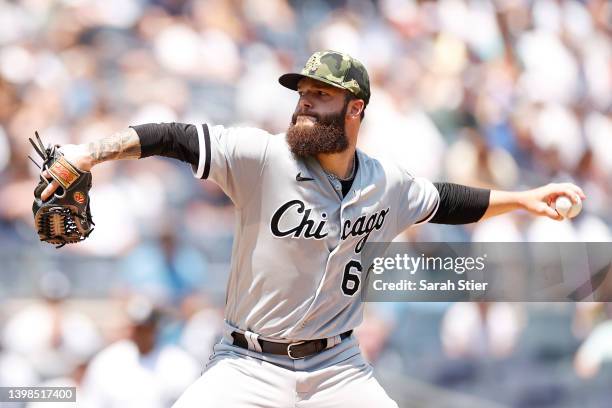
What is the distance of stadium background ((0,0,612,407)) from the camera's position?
426 cm

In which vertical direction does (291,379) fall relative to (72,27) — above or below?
below

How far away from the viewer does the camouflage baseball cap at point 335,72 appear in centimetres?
292

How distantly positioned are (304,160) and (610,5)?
317cm

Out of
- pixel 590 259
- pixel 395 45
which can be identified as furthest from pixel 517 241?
pixel 395 45

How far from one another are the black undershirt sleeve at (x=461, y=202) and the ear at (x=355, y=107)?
489mm

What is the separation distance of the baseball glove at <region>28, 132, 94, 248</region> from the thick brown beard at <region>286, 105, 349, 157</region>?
0.73 metres

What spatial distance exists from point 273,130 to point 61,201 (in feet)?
6.82

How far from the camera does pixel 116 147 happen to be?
2.60 m

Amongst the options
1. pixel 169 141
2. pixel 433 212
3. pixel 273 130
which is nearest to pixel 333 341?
pixel 433 212

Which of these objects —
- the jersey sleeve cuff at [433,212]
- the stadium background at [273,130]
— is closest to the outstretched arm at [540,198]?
the jersey sleeve cuff at [433,212]

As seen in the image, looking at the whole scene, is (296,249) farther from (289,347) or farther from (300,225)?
(289,347)

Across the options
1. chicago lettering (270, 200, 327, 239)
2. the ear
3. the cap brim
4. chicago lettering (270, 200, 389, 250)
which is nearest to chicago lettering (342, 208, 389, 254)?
chicago lettering (270, 200, 389, 250)

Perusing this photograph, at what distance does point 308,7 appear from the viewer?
4715 mm

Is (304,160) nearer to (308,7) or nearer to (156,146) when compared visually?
(156,146)
